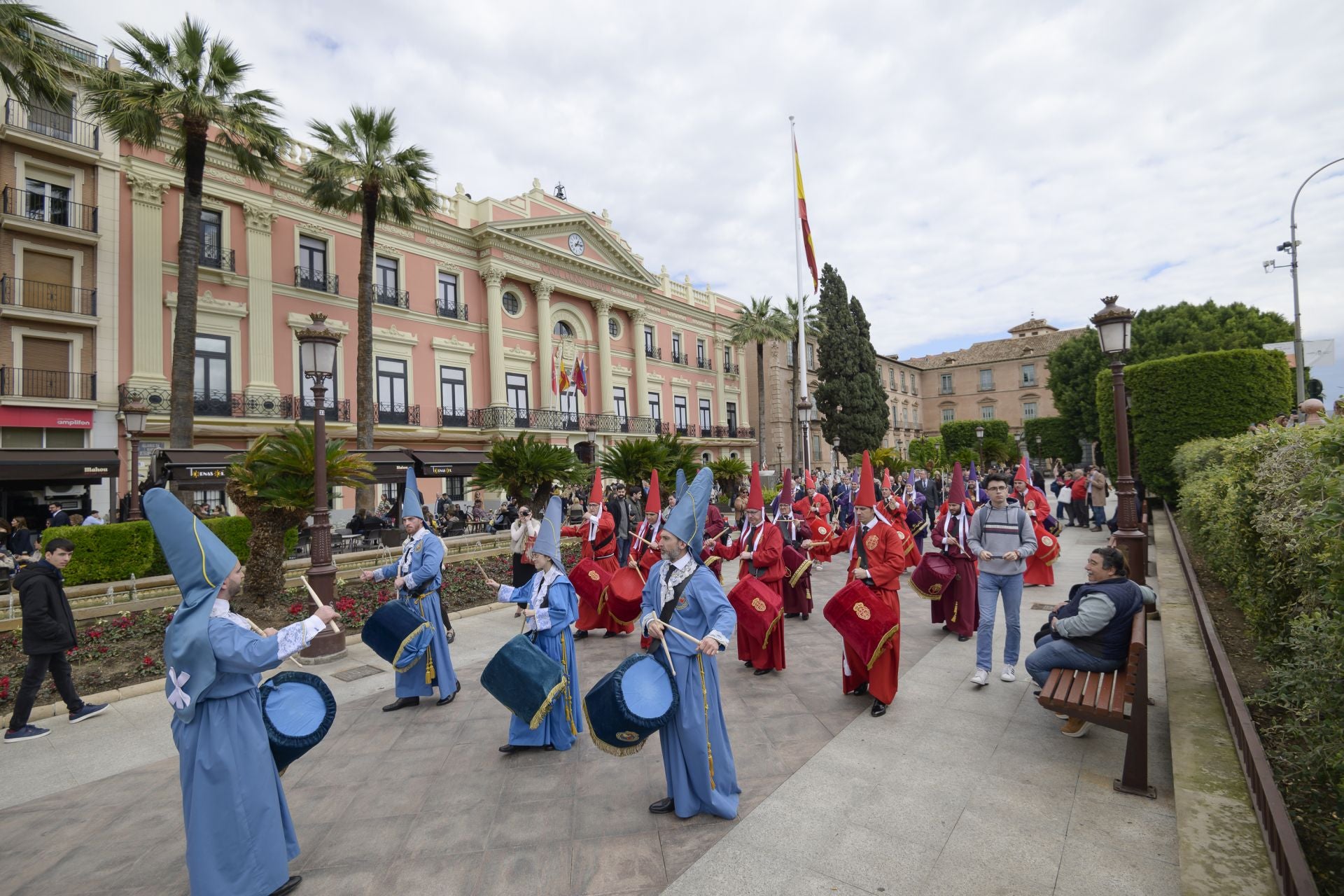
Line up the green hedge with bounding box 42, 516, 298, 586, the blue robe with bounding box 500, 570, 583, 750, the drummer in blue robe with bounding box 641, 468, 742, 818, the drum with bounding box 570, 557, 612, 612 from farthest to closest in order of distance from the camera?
the green hedge with bounding box 42, 516, 298, 586, the drum with bounding box 570, 557, 612, 612, the blue robe with bounding box 500, 570, 583, 750, the drummer in blue robe with bounding box 641, 468, 742, 818

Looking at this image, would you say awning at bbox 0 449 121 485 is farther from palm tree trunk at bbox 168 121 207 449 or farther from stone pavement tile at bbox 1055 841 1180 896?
stone pavement tile at bbox 1055 841 1180 896

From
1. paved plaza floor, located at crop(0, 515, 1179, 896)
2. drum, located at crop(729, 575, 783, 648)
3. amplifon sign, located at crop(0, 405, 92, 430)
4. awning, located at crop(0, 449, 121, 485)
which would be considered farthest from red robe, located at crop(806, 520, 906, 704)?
amplifon sign, located at crop(0, 405, 92, 430)

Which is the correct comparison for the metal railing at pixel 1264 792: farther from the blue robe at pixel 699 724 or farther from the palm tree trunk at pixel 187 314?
the palm tree trunk at pixel 187 314

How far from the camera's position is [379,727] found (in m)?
5.94

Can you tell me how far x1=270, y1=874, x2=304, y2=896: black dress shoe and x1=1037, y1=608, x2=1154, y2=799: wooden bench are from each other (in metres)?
4.97

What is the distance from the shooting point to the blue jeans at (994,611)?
6281 millimetres

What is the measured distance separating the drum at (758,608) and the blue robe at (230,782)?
4313 millimetres

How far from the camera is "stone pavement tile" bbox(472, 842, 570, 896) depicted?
11.5 feet

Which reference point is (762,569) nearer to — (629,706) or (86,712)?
(629,706)

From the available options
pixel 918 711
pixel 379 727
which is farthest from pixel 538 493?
pixel 918 711

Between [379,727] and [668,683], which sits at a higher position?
[668,683]

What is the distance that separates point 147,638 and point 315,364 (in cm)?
437

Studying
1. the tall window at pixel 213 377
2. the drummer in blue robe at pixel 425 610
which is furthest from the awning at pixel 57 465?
the drummer in blue robe at pixel 425 610

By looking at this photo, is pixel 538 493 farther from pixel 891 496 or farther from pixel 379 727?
pixel 379 727
